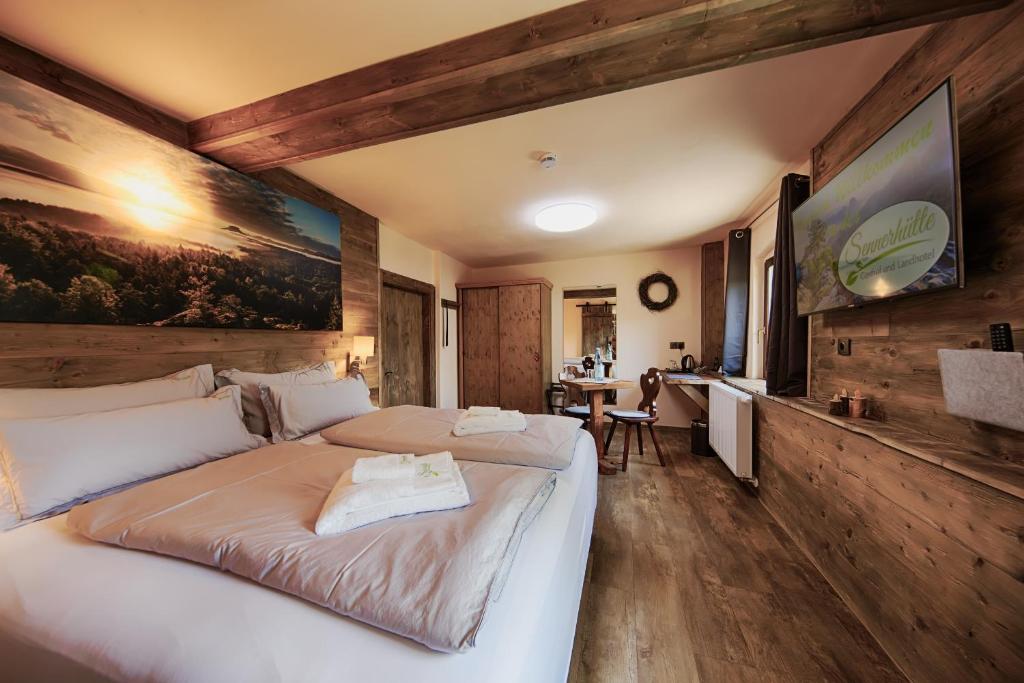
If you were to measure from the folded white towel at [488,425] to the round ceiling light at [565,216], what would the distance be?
178 cm

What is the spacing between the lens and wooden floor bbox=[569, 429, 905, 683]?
127cm

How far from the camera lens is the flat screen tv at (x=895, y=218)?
1.13 metres

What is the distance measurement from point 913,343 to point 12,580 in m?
3.11

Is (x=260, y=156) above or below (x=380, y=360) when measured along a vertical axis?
above

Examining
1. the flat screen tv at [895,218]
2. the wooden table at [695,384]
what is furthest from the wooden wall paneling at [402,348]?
the flat screen tv at [895,218]

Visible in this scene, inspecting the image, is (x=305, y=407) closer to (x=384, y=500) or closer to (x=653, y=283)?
(x=384, y=500)

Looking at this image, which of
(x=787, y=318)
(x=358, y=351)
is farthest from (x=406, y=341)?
(x=787, y=318)

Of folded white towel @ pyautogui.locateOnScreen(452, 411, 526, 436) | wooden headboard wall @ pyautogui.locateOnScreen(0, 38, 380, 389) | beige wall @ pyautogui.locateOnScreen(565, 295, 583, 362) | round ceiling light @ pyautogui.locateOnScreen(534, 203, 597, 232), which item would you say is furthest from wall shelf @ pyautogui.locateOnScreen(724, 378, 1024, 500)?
beige wall @ pyautogui.locateOnScreen(565, 295, 583, 362)

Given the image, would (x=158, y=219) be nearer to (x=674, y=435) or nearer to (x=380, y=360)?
(x=380, y=360)

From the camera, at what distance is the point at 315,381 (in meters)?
2.31

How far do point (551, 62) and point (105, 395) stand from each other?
7.60 ft

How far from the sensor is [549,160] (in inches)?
87.7

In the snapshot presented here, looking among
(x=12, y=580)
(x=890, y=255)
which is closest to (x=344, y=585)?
(x=12, y=580)

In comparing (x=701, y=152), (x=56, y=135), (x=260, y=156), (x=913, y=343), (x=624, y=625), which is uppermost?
(x=701, y=152)
